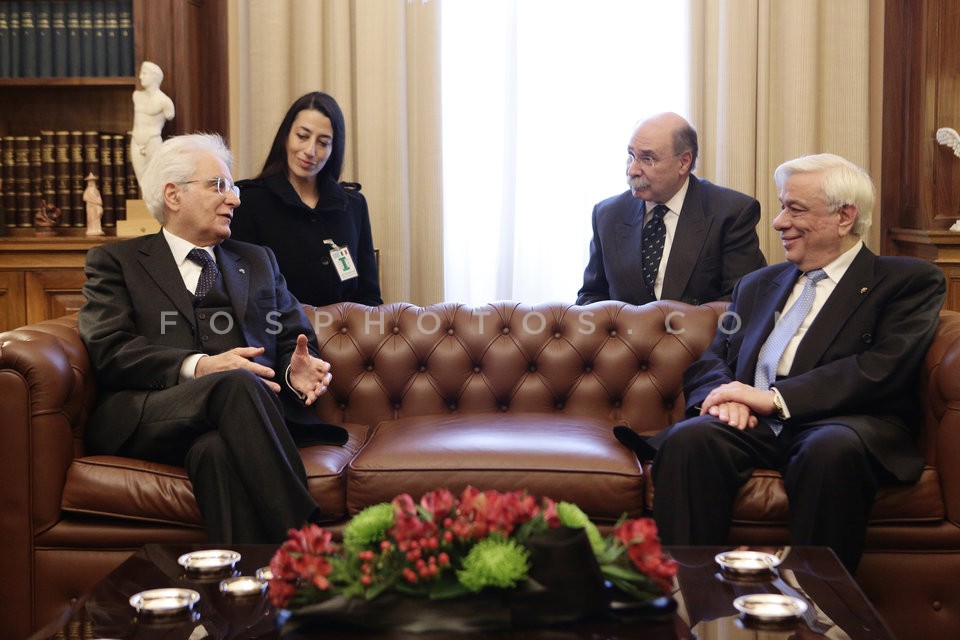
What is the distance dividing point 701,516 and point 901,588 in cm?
54

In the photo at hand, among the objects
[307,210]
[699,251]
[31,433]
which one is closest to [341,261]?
[307,210]

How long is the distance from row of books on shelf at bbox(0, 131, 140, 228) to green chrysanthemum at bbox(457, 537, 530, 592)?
11.0 ft

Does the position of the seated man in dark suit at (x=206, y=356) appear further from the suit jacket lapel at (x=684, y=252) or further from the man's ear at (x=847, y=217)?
the man's ear at (x=847, y=217)

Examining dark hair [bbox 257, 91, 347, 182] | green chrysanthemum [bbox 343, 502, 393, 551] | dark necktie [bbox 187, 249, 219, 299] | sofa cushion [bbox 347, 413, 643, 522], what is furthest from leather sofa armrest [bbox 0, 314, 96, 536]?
green chrysanthemum [bbox 343, 502, 393, 551]

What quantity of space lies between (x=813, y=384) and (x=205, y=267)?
1.79 m

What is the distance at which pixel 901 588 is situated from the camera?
289 cm

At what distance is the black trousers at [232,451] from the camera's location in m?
2.88

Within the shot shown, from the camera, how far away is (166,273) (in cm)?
334

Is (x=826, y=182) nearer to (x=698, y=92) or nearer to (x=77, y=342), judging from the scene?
(x=698, y=92)

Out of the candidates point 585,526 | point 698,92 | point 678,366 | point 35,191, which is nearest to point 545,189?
point 698,92

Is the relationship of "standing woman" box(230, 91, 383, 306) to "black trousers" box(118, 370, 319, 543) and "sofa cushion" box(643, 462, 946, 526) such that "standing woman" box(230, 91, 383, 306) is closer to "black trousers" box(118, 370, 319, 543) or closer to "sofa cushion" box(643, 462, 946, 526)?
"black trousers" box(118, 370, 319, 543)

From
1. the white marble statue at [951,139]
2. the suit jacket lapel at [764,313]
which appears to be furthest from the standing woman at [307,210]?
the white marble statue at [951,139]

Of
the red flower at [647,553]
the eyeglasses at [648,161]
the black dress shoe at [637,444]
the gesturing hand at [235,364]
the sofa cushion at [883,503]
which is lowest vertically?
the sofa cushion at [883,503]

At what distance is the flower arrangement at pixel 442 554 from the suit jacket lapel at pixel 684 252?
222 centimetres
